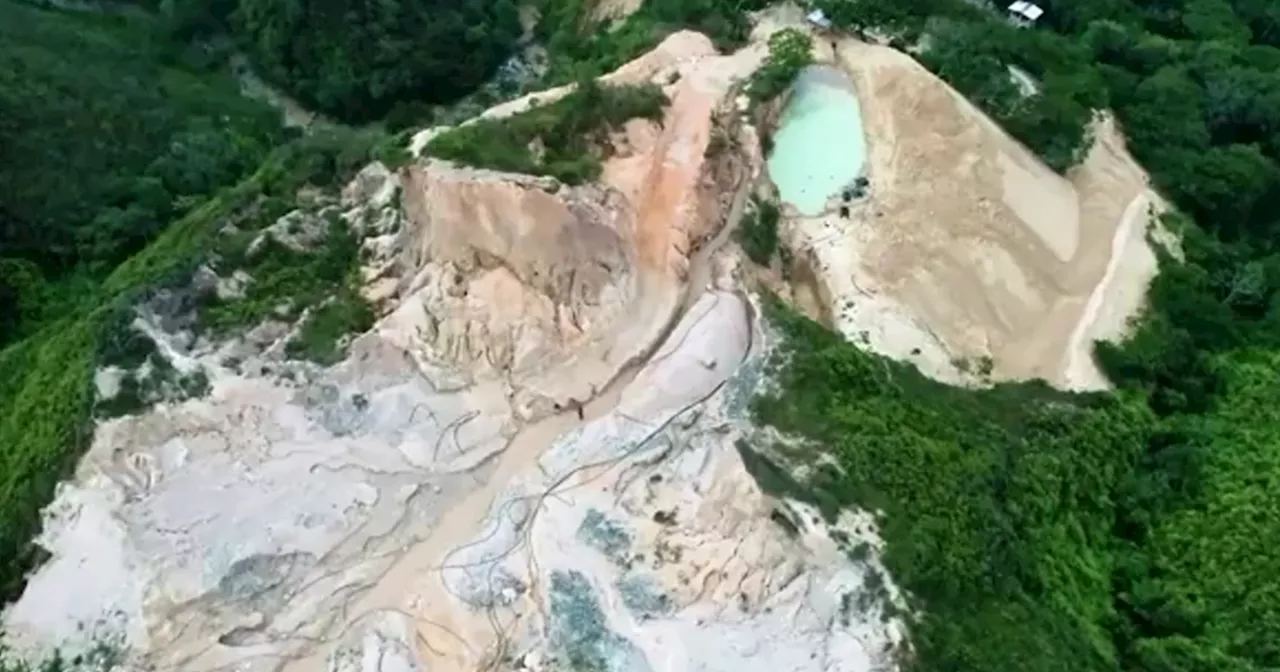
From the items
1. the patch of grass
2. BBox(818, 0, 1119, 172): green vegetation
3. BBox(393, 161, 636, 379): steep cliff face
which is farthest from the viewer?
BBox(818, 0, 1119, 172): green vegetation

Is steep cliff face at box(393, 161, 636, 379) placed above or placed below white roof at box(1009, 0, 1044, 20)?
below

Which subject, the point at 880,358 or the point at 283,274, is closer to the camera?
the point at 880,358

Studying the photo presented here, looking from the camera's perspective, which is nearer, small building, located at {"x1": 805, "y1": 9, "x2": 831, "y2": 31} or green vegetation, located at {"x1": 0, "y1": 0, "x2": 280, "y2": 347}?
small building, located at {"x1": 805, "y1": 9, "x2": 831, "y2": 31}

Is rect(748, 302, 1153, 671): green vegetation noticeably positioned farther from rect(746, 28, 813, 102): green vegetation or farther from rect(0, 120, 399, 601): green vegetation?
rect(0, 120, 399, 601): green vegetation

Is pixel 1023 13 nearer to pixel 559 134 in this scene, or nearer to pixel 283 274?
pixel 559 134

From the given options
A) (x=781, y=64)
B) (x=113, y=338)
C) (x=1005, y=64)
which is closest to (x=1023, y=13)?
(x=1005, y=64)

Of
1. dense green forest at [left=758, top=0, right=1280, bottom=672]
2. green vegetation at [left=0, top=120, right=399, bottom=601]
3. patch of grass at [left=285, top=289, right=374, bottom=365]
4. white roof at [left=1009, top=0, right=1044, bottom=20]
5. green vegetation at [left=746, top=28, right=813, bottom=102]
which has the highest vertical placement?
green vegetation at [left=746, top=28, right=813, bottom=102]

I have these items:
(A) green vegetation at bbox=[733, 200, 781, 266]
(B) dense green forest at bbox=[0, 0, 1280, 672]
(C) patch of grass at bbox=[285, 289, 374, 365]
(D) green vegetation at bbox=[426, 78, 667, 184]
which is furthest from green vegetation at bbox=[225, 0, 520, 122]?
(A) green vegetation at bbox=[733, 200, 781, 266]
